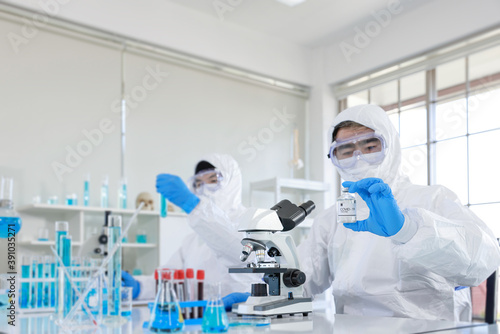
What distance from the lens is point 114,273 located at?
172 centimetres

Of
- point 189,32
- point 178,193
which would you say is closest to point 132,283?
point 178,193

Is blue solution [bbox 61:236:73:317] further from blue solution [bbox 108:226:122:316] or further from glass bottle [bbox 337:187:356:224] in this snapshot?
glass bottle [bbox 337:187:356:224]

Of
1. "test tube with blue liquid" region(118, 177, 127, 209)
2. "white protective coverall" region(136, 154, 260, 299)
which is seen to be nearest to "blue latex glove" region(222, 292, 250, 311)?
"white protective coverall" region(136, 154, 260, 299)

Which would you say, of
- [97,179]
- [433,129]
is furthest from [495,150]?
[97,179]

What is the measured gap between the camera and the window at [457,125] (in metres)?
4.28

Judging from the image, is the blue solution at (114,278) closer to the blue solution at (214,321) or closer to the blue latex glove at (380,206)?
the blue solution at (214,321)

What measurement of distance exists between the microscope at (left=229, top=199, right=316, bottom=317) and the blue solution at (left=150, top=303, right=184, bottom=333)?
0.27 m

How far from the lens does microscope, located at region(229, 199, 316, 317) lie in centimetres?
158

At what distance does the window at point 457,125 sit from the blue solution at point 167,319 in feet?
11.5

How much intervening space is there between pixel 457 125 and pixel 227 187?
2362 mm

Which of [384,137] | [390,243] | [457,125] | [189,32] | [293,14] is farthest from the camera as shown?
[293,14]

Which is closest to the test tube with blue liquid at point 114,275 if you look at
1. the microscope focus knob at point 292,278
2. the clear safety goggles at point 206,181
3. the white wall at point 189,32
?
the microscope focus knob at point 292,278

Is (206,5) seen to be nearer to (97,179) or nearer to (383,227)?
(97,179)

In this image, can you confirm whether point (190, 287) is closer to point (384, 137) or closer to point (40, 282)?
point (384, 137)
